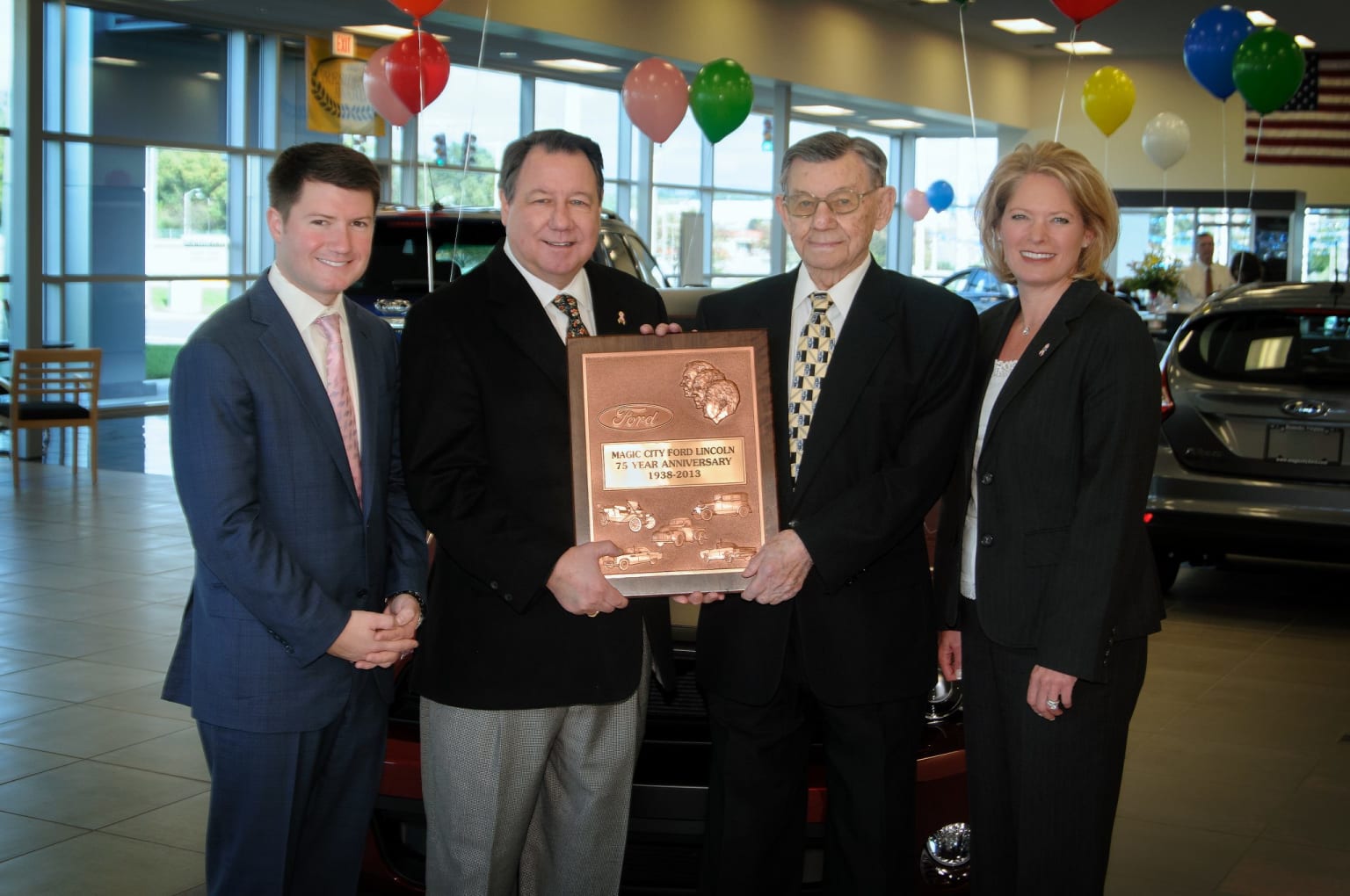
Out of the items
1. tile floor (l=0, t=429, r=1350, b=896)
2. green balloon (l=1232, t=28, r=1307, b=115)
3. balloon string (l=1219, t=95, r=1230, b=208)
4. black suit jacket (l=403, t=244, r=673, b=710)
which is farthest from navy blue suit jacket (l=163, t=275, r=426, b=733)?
balloon string (l=1219, t=95, r=1230, b=208)

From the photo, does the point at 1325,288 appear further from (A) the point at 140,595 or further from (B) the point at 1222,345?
(A) the point at 140,595

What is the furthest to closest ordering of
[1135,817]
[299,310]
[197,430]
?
[1135,817] → [299,310] → [197,430]

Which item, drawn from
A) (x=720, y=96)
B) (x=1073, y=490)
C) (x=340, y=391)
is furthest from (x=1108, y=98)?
(x=340, y=391)

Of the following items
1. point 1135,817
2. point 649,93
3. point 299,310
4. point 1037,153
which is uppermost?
point 649,93

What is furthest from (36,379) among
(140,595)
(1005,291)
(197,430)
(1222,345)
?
(1005,291)

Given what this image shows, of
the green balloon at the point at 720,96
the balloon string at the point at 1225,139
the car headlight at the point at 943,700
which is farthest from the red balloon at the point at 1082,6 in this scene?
the balloon string at the point at 1225,139

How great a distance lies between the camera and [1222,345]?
6098mm

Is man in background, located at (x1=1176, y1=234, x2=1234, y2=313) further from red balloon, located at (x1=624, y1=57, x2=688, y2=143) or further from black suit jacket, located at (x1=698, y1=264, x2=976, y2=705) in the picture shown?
black suit jacket, located at (x1=698, y1=264, x2=976, y2=705)

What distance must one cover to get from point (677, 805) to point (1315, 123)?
2292 centimetres

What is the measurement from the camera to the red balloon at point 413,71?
10.2 metres

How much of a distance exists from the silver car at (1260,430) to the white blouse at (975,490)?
3.74 m

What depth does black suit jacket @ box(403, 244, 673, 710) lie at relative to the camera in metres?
2.34

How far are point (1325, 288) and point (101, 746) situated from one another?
17.2ft

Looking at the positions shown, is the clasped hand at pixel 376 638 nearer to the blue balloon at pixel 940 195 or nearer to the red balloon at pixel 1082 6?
the red balloon at pixel 1082 6
